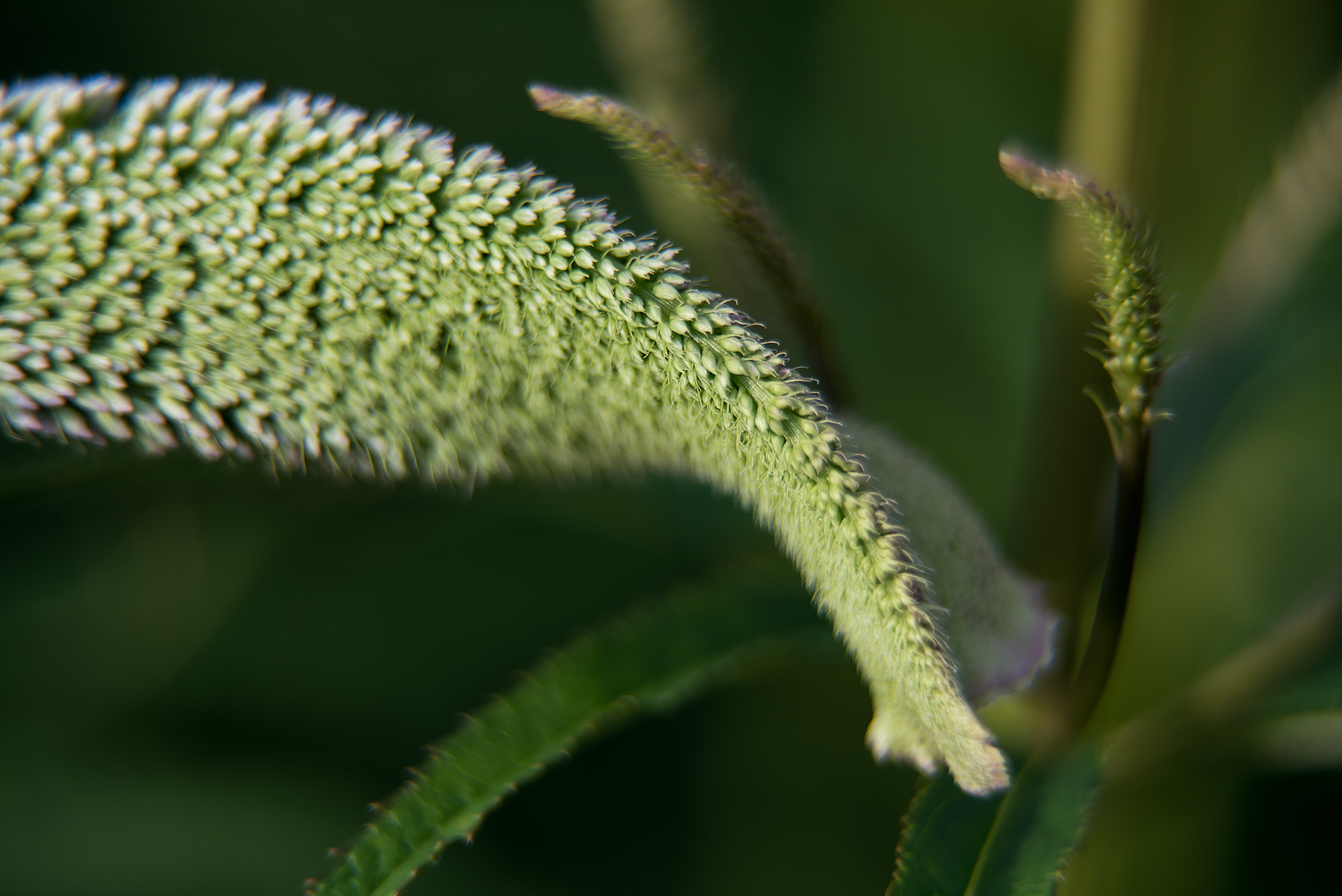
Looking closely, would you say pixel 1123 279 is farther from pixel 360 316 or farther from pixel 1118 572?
pixel 360 316

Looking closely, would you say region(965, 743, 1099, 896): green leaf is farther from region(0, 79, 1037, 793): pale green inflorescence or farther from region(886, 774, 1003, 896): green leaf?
region(0, 79, 1037, 793): pale green inflorescence

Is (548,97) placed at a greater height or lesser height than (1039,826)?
greater

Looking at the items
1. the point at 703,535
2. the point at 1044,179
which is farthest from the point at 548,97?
the point at 703,535

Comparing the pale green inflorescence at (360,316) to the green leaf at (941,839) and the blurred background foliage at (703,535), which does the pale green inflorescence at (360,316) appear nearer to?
the green leaf at (941,839)

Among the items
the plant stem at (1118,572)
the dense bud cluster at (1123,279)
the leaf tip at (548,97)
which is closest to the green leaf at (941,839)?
the plant stem at (1118,572)

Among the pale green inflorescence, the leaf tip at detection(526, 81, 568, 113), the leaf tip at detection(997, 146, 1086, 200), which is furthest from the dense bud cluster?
the leaf tip at detection(526, 81, 568, 113)

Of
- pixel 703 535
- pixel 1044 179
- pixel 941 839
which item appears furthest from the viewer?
pixel 703 535
